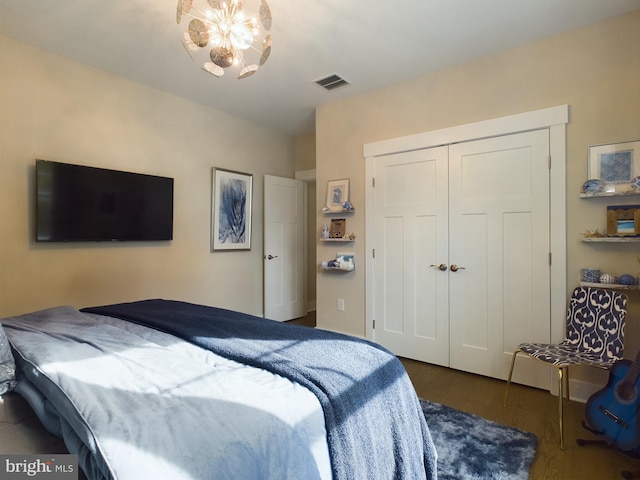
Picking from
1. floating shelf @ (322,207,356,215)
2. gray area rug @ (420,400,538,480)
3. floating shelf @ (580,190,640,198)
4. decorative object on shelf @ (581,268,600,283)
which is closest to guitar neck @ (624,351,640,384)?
gray area rug @ (420,400,538,480)

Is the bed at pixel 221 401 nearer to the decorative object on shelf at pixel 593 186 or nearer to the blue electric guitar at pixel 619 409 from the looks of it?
the blue electric guitar at pixel 619 409

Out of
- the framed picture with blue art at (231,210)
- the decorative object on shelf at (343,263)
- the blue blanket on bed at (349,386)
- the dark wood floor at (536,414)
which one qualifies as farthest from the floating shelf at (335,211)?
the blue blanket on bed at (349,386)

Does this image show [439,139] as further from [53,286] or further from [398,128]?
[53,286]

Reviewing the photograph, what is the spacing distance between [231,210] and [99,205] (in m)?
1.41

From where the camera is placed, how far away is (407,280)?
3.21 meters

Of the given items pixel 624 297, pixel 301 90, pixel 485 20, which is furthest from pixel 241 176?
pixel 624 297

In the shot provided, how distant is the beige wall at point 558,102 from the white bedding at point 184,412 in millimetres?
2410

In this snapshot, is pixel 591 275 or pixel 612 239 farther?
pixel 591 275

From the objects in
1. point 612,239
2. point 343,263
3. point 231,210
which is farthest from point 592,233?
point 231,210

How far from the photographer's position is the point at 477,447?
5.98 feet

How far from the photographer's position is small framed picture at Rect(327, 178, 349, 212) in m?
3.62

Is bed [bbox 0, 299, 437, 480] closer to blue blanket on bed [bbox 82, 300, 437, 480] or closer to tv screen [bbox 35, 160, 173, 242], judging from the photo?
blue blanket on bed [bbox 82, 300, 437, 480]

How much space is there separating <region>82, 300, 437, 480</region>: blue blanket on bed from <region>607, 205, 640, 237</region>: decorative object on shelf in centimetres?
193

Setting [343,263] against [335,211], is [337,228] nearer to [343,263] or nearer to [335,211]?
[335,211]
